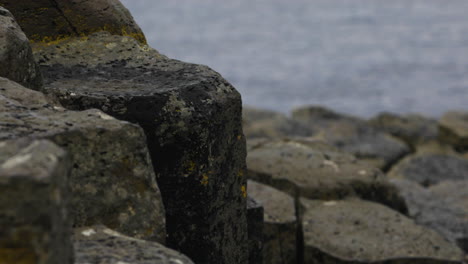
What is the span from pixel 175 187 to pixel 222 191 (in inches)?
7.8

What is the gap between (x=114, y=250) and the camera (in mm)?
1792

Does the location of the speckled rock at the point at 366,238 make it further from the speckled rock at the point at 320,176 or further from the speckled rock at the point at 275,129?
the speckled rock at the point at 275,129

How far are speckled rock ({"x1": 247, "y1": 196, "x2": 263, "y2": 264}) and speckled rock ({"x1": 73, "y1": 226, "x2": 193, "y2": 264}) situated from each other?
1.29 meters

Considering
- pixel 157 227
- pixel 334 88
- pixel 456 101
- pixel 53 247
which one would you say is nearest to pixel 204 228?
pixel 157 227

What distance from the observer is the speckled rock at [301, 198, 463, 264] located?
4.11 metres

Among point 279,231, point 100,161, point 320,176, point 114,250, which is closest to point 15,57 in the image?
point 100,161

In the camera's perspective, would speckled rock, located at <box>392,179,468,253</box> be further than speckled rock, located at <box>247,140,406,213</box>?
Yes

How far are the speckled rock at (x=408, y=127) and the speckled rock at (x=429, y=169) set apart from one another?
2.36m

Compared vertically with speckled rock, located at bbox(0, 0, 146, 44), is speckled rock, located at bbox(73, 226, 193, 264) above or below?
below

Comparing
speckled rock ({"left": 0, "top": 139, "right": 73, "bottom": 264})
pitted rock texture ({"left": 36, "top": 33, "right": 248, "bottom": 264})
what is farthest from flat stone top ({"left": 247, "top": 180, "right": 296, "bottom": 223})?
speckled rock ({"left": 0, "top": 139, "right": 73, "bottom": 264})

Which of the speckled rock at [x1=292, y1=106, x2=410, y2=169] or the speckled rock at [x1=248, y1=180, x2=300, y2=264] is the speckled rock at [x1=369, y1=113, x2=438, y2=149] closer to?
the speckled rock at [x1=292, y1=106, x2=410, y2=169]

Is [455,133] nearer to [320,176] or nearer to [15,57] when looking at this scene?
[320,176]

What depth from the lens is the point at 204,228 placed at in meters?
2.47

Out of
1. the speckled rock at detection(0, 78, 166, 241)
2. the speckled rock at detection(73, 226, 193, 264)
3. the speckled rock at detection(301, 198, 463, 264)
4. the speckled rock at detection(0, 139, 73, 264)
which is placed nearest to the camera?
the speckled rock at detection(0, 139, 73, 264)
